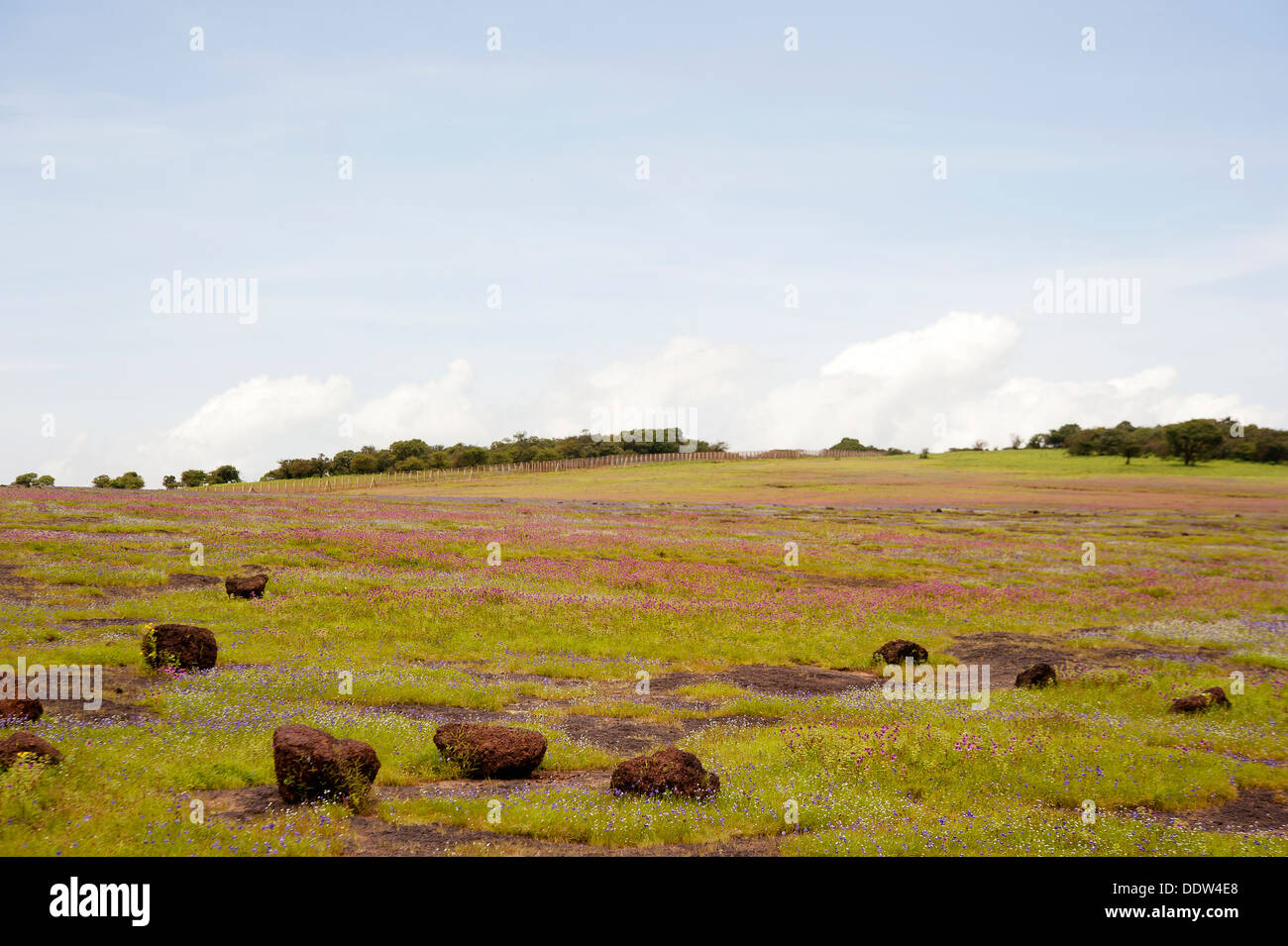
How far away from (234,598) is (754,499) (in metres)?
85.2

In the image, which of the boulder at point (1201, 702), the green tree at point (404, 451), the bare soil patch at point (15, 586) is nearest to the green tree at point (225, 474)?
the green tree at point (404, 451)

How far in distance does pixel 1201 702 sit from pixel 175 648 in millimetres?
25385

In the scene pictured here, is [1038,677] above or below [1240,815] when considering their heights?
above

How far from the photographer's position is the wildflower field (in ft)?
36.6

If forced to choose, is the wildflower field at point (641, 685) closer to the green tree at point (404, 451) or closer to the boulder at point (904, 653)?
the boulder at point (904, 653)

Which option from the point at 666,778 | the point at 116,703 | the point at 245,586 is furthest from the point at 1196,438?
the point at 116,703

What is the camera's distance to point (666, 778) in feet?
41.0

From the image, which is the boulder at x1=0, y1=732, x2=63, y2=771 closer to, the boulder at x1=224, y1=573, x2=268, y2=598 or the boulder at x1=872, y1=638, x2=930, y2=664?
the boulder at x1=224, y1=573, x2=268, y2=598

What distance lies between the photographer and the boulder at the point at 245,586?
90.1ft

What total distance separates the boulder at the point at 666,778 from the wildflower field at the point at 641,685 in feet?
Result: 1.18

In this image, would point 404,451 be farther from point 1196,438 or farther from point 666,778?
point 666,778

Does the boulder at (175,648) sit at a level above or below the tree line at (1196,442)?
below
